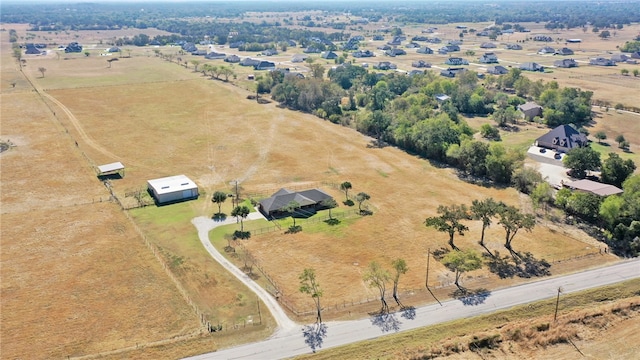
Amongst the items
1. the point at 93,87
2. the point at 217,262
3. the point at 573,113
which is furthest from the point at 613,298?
the point at 93,87

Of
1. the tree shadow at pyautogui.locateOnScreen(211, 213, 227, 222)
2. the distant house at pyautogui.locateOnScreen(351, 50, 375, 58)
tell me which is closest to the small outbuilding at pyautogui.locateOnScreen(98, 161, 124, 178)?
the tree shadow at pyautogui.locateOnScreen(211, 213, 227, 222)

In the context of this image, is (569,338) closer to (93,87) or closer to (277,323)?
(277,323)

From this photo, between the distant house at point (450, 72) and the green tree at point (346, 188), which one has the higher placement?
the distant house at point (450, 72)

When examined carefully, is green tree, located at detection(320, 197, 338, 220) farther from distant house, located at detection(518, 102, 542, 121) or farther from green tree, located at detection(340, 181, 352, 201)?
distant house, located at detection(518, 102, 542, 121)

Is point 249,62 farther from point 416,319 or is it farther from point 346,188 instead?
point 416,319

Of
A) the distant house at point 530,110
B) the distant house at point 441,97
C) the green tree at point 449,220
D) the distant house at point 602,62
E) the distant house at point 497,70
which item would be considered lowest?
the green tree at point 449,220

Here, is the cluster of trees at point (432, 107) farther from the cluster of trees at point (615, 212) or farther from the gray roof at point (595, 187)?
the cluster of trees at point (615, 212)

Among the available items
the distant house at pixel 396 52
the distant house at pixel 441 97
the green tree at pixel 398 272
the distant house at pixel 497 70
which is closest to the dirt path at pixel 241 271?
the green tree at pixel 398 272
